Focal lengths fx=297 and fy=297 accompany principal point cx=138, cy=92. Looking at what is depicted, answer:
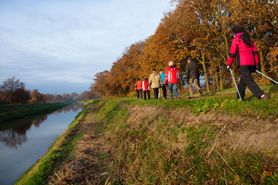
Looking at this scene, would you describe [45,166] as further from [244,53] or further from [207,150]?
[244,53]

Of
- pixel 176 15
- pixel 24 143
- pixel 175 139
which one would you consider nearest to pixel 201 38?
pixel 176 15

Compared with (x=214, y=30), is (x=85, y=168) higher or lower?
lower

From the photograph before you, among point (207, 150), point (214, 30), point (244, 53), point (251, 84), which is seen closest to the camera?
point (207, 150)

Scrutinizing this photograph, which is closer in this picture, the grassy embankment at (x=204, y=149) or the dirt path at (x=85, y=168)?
the grassy embankment at (x=204, y=149)

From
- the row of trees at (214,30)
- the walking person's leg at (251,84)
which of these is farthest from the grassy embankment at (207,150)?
the row of trees at (214,30)

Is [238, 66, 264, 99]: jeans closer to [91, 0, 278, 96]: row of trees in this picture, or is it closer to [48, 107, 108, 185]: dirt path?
[48, 107, 108, 185]: dirt path

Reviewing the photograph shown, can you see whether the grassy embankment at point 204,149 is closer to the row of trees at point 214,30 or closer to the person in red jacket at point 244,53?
the person in red jacket at point 244,53

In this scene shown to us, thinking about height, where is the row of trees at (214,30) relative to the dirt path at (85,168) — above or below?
above

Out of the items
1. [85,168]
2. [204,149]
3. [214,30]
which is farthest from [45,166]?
[214,30]

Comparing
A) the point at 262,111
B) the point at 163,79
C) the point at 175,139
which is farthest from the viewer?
the point at 163,79

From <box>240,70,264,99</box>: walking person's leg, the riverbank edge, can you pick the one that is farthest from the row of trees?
the riverbank edge

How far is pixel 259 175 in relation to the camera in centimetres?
534

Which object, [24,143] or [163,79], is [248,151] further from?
[24,143]

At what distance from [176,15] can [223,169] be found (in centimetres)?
2977
